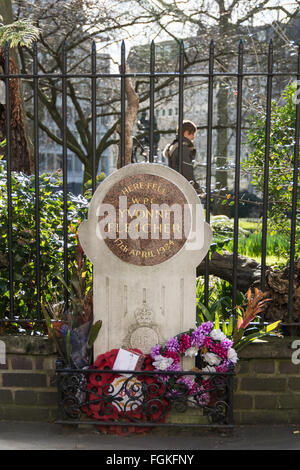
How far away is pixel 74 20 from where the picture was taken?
39.3 ft

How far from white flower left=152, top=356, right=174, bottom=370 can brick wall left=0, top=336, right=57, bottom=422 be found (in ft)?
2.49

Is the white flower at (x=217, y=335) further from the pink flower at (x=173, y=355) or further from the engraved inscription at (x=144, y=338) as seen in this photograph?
the engraved inscription at (x=144, y=338)

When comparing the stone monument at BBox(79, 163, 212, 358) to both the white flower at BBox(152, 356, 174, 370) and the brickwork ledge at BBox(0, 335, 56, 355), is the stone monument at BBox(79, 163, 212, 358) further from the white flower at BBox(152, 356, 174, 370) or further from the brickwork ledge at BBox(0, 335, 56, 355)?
the brickwork ledge at BBox(0, 335, 56, 355)

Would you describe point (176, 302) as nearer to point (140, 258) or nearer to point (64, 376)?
point (140, 258)

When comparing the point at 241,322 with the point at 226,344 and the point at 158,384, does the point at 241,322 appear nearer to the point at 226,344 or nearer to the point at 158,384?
the point at 226,344

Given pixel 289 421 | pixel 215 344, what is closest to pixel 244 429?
pixel 289 421

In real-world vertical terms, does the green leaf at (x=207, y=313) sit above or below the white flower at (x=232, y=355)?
above

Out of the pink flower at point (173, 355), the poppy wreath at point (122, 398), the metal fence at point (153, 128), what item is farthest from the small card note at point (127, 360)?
the metal fence at point (153, 128)

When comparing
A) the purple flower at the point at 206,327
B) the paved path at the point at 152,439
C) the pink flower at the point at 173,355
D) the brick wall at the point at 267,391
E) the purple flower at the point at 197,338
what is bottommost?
the paved path at the point at 152,439

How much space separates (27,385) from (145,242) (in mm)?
1342

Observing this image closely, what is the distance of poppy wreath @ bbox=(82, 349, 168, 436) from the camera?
3.40m

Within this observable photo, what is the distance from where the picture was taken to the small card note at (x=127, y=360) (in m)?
3.49

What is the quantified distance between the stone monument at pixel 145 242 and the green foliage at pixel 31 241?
22.4 inches

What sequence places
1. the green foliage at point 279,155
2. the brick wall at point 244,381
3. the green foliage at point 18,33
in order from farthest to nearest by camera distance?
the green foliage at point 279,155
the green foliage at point 18,33
the brick wall at point 244,381
